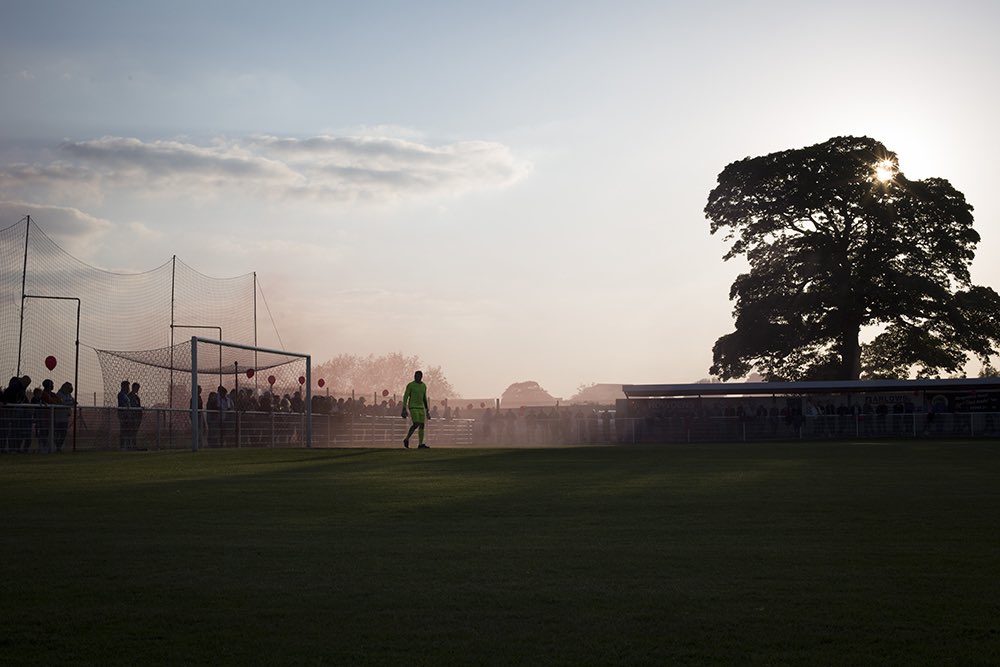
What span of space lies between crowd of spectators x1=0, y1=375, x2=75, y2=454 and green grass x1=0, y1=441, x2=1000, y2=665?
11253mm

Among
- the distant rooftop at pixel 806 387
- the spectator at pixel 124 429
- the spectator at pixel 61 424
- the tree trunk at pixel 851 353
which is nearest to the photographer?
the spectator at pixel 61 424

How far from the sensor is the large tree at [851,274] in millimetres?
54562

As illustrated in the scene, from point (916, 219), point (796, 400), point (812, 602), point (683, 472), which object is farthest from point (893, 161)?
point (812, 602)

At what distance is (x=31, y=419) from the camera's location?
23.6 meters

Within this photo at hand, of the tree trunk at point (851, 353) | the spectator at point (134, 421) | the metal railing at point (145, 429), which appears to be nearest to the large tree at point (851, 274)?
the tree trunk at point (851, 353)

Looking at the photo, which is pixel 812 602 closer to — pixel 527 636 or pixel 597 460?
pixel 527 636

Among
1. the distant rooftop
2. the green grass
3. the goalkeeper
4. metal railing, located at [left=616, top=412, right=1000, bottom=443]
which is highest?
the distant rooftop

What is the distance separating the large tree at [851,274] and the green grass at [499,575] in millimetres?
44029

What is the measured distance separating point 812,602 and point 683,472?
10.8 meters

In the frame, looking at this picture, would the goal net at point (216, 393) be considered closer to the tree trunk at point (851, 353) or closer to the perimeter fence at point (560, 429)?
the perimeter fence at point (560, 429)

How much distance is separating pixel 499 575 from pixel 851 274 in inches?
2016

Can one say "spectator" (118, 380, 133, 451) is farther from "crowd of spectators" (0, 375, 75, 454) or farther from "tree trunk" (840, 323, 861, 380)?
"tree trunk" (840, 323, 861, 380)

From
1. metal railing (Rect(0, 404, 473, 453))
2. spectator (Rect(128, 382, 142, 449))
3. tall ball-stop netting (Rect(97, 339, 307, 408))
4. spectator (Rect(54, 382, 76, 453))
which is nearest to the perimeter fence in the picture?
metal railing (Rect(0, 404, 473, 453))

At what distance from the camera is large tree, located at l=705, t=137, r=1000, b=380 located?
54.6 m
